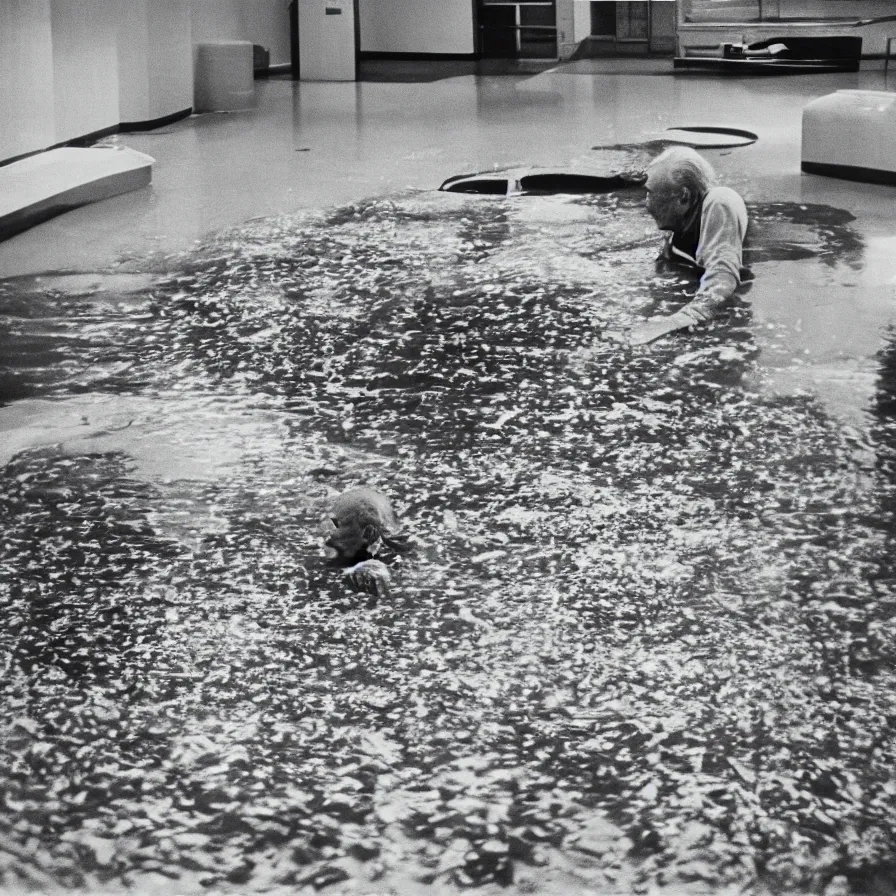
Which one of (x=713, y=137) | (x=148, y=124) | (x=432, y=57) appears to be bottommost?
(x=713, y=137)

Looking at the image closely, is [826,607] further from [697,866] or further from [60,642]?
[60,642]

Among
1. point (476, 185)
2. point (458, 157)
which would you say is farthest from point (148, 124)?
point (476, 185)

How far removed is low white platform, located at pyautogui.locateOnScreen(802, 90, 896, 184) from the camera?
830 centimetres

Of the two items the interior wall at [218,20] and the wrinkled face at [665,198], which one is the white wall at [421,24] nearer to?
the interior wall at [218,20]

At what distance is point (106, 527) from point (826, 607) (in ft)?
6.09

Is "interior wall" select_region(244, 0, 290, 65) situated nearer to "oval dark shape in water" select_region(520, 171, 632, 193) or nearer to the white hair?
"oval dark shape in water" select_region(520, 171, 632, 193)

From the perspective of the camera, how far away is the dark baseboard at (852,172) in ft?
27.3

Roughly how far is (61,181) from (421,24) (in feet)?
47.6

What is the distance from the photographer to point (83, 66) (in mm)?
10477

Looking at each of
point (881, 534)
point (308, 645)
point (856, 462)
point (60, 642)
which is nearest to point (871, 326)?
point (856, 462)

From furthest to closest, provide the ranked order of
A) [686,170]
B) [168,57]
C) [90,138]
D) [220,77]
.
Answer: [220,77] → [168,57] → [90,138] → [686,170]

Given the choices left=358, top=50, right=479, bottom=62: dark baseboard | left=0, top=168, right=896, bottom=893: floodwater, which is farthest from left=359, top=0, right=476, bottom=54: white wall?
left=0, top=168, right=896, bottom=893: floodwater

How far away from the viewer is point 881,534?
3.22 metres

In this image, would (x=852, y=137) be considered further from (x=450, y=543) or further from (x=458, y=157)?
(x=450, y=543)
